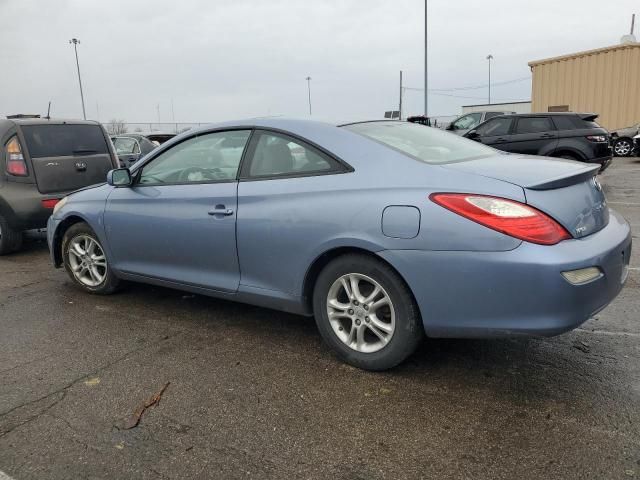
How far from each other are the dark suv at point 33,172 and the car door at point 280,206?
157 inches

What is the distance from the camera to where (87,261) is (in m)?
4.82

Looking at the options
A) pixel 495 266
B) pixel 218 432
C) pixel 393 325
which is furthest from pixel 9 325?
pixel 495 266

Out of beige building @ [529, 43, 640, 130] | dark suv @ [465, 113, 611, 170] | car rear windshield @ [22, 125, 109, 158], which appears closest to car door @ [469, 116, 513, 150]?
dark suv @ [465, 113, 611, 170]

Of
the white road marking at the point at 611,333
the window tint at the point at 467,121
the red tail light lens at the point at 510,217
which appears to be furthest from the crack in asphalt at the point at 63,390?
the window tint at the point at 467,121

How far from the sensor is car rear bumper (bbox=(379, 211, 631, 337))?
2.59m

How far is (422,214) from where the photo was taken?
2.82 metres

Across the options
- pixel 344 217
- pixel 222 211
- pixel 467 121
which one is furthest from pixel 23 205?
pixel 467 121

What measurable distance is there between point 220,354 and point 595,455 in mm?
2166

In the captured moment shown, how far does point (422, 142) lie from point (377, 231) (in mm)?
Answer: 930

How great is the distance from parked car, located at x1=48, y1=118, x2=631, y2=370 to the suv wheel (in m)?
18.9

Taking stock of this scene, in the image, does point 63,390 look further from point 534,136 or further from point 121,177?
point 534,136

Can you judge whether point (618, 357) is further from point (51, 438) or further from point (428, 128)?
point (51, 438)

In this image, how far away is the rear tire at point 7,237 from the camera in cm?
659

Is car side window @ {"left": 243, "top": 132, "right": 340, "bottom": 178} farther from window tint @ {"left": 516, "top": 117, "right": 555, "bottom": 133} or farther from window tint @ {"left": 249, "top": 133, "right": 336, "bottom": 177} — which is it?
window tint @ {"left": 516, "top": 117, "right": 555, "bottom": 133}
